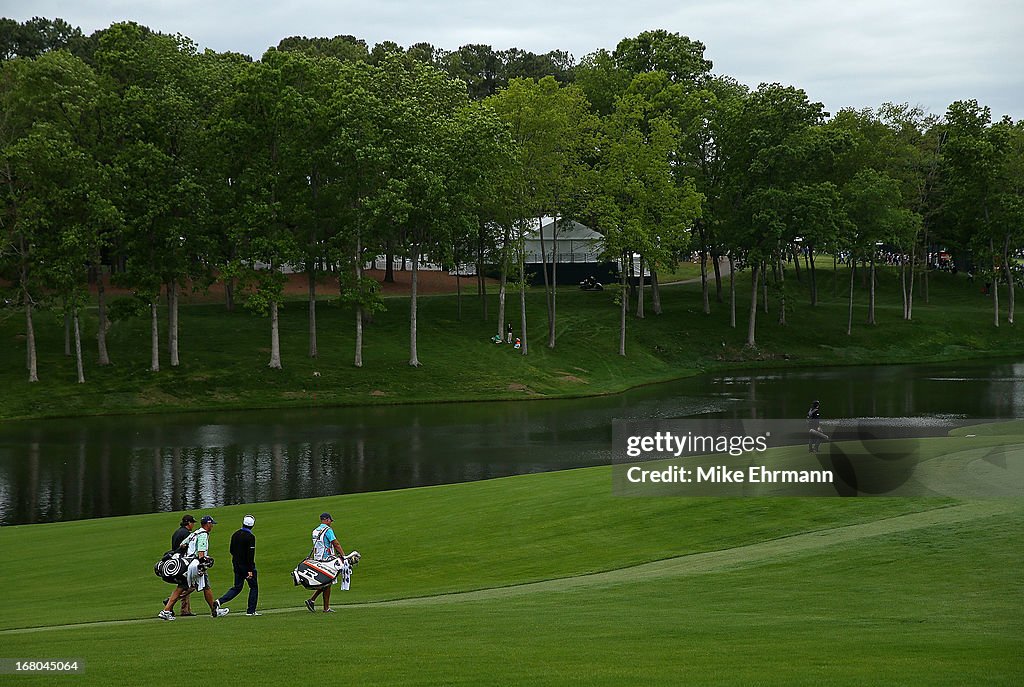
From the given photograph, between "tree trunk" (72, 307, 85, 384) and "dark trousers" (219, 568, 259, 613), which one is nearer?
"dark trousers" (219, 568, 259, 613)

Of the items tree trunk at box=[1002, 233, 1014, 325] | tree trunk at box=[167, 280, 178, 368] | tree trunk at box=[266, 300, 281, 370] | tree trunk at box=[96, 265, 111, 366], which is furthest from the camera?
tree trunk at box=[1002, 233, 1014, 325]

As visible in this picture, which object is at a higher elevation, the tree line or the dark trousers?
the tree line

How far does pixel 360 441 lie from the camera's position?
56250 millimetres

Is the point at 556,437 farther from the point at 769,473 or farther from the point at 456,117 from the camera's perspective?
the point at 456,117

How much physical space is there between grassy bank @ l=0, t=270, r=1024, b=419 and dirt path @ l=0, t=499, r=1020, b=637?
48.3 metres

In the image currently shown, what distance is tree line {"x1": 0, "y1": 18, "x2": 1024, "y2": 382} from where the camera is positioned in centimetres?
6856

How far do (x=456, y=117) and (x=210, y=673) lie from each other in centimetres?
6697

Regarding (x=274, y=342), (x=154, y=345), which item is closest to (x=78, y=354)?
(x=154, y=345)

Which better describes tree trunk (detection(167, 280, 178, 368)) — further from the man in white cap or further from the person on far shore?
the man in white cap

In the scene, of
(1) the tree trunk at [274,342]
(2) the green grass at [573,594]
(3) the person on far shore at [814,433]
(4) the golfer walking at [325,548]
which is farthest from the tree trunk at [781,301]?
(4) the golfer walking at [325,548]

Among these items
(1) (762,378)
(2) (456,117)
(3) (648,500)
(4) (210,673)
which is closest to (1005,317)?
(1) (762,378)

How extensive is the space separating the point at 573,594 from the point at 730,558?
5.00 meters

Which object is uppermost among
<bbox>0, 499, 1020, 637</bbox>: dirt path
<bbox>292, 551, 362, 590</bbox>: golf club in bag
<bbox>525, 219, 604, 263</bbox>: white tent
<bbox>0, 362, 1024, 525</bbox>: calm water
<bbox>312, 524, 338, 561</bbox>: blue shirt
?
<bbox>525, 219, 604, 263</bbox>: white tent

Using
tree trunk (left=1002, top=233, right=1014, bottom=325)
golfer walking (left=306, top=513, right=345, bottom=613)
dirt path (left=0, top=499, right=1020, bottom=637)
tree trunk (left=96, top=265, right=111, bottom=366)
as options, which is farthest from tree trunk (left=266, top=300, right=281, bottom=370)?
tree trunk (left=1002, top=233, right=1014, bottom=325)
